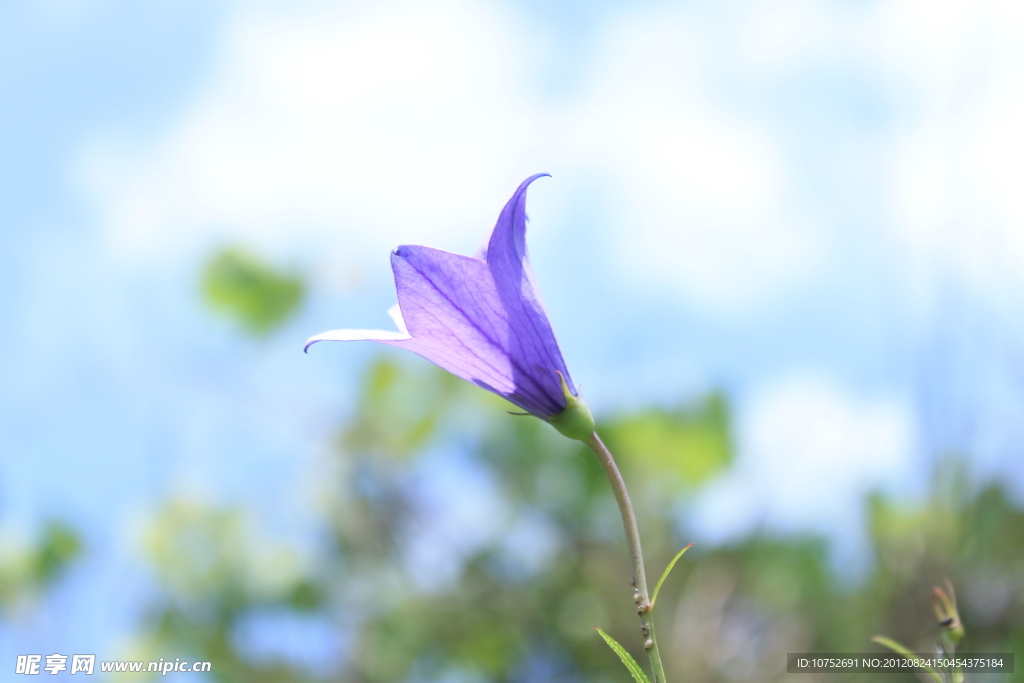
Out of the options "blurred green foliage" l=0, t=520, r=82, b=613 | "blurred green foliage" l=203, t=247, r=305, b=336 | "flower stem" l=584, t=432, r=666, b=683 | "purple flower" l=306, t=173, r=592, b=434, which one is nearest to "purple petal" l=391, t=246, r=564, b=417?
"purple flower" l=306, t=173, r=592, b=434

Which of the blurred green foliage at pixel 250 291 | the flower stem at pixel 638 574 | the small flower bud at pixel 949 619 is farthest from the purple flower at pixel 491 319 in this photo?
the blurred green foliage at pixel 250 291

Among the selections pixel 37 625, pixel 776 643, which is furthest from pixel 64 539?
pixel 776 643

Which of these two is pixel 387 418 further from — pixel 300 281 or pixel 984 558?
pixel 984 558

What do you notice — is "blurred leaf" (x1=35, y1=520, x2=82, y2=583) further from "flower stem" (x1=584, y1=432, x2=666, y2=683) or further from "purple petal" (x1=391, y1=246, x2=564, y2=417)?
"flower stem" (x1=584, y1=432, x2=666, y2=683)

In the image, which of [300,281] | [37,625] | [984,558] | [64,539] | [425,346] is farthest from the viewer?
[300,281]

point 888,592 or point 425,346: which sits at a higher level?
point 425,346
